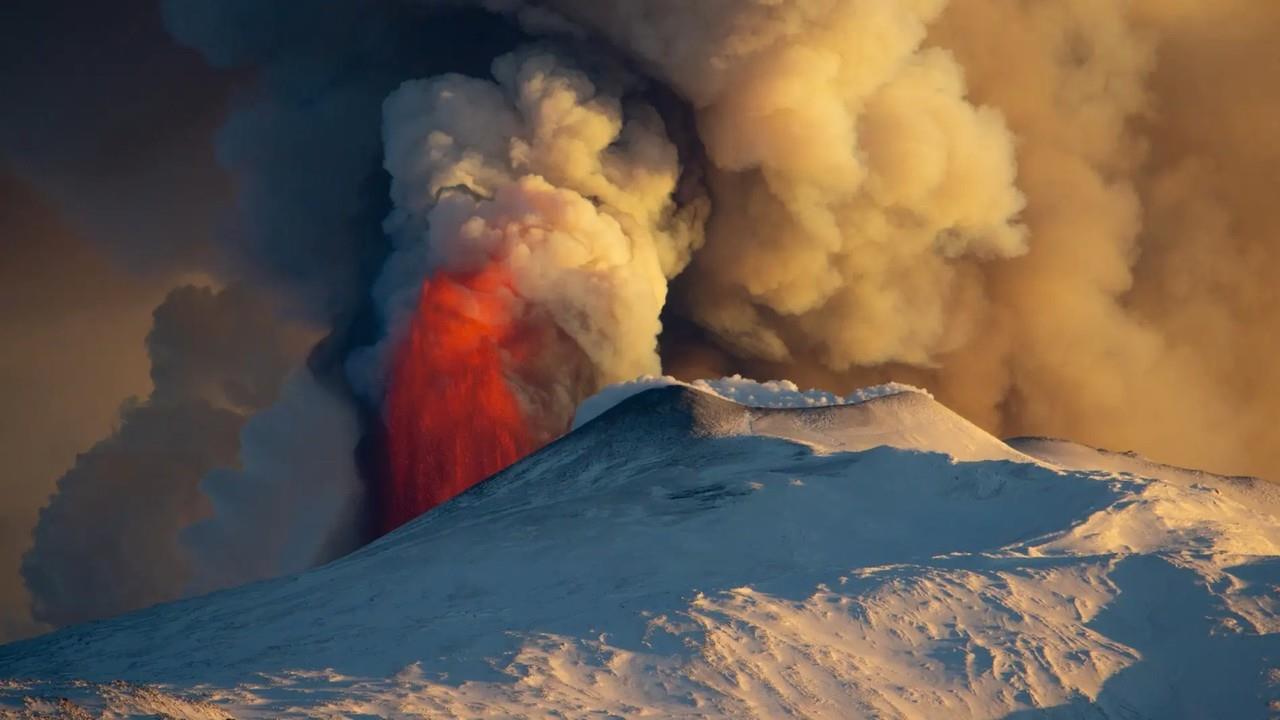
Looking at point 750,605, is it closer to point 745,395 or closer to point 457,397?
point 745,395

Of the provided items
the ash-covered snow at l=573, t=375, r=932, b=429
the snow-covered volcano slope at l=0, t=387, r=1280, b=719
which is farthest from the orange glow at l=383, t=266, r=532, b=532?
the snow-covered volcano slope at l=0, t=387, r=1280, b=719

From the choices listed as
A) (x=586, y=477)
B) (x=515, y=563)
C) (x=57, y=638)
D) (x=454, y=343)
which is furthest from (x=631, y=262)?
(x=57, y=638)

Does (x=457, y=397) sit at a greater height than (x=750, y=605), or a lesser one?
greater

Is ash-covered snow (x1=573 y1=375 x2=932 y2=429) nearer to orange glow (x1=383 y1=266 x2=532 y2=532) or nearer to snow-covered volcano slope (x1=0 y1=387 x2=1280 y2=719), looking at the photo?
orange glow (x1=383 y1=266 x2=532 y2=532)

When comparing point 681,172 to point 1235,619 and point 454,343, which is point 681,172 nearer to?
point 454,343

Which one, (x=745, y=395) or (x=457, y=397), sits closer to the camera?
(x=745, y=395)

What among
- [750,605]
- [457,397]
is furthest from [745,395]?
[750,605]
